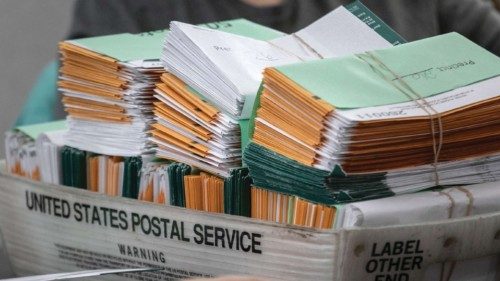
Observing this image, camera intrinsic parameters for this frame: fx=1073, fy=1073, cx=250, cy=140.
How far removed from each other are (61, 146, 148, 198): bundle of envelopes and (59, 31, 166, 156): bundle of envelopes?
0.04 ft

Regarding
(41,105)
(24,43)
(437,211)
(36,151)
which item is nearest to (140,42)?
(36,151)

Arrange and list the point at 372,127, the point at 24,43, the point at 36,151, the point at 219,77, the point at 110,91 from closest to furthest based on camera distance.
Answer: the point at 372,127, the point at 219,77, the point at 110,91, the point at 36,151, the point at 24,43

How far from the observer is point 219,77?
4.33ft

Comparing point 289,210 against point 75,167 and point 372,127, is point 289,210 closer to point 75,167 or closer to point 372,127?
point 372,127

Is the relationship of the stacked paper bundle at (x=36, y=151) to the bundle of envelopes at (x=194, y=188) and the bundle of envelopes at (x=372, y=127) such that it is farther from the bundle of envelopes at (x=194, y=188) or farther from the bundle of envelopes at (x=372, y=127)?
the bundle of envelopes at (x=372, y=127)

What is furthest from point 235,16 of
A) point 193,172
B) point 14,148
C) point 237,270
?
point 237,270

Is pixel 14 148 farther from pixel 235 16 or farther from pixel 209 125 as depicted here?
pixel 235 16

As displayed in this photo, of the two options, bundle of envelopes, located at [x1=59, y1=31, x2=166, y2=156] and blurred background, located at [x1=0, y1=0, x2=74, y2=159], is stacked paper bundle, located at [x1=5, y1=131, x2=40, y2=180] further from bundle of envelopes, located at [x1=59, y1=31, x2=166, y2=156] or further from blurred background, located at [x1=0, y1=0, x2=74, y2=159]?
blurred background, located at [x1=0, y1=0, x2=74, y2=159]

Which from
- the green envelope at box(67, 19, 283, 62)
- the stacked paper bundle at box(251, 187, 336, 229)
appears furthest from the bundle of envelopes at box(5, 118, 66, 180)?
the stacked paper bundle at box(251, 187, 336, 229)

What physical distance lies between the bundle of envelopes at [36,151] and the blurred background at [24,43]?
1.99m

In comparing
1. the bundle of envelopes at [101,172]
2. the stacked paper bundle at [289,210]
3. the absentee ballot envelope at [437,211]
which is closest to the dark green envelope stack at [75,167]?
the bundle of envelopes at [101,172]

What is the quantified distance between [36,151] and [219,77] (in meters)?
0.40

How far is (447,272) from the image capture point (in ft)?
4.09

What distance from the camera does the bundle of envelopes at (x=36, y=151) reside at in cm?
156
